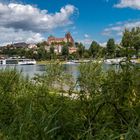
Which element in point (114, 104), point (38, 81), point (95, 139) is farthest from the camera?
point (38, 81)

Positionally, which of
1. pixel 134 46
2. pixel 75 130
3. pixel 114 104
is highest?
pixel 134 46

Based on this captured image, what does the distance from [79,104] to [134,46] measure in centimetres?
83

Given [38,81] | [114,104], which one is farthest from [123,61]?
[38,81]

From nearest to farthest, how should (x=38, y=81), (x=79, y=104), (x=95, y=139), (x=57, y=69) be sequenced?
(x=95, y=139), (x=79, y=104), (x=38, y=81), (x=57, y=69)

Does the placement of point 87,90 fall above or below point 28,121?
above

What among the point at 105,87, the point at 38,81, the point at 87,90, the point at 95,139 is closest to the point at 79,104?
the point at 87,90

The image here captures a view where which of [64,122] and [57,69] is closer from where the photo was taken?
[64,122]

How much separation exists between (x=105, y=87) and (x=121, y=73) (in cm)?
20

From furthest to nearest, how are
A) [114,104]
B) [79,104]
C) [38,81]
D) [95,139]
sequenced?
[38,81] < [79,104] < [114,104] < [95,139]

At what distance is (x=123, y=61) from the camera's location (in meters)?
3.38

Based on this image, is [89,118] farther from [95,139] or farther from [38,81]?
[38,81]

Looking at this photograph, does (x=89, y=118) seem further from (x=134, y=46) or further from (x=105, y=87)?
(x=134, y=46)

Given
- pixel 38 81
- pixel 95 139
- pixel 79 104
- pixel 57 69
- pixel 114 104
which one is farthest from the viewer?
pixel 57 69

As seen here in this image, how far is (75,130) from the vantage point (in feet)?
11.1
